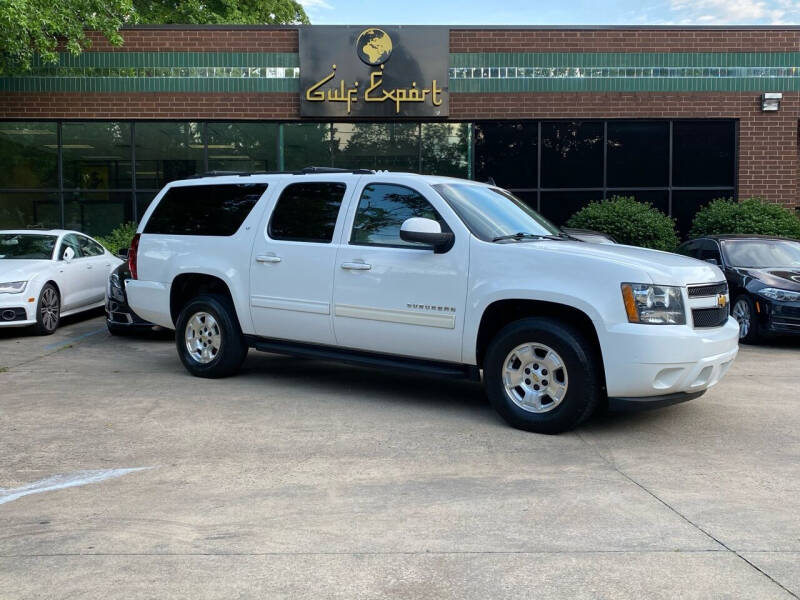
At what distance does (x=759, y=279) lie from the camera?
36.2 ft

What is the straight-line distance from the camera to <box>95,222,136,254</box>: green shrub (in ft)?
58.3

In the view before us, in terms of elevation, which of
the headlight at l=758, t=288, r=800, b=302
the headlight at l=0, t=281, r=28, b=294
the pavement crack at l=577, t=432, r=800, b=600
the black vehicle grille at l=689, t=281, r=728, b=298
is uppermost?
the black vehicle grille at l=689, t=281, r=728, b=298

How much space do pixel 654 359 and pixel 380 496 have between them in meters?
2.27

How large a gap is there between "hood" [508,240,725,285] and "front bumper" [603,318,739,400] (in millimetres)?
371

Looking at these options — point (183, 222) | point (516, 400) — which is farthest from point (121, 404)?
point (516, 400)

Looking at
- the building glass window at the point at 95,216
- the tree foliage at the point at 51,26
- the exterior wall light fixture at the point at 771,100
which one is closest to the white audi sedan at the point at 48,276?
the tree foliage at the point at 51,26

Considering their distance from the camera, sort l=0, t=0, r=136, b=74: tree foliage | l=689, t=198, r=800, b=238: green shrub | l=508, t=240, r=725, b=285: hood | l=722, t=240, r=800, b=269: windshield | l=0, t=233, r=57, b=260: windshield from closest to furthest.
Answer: l=508, t=240, r=725, b=285: hood, l=722, t=240, r=800, b=269: windshield, l=0, t=233, r=57, b=260: windshield, l=0, t=0, r=136, b=74: tree foliage, l=689, t=198, r=800, b=238: green shrub

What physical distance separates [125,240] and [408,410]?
12813 millimetres

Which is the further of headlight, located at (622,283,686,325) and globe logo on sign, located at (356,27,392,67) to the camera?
globe logo on sign, located at (356,27,392,67)

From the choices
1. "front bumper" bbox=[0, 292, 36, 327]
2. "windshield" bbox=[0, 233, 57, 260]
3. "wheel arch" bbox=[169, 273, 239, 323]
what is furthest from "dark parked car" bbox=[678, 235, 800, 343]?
"windshield" bbox=[0, 233, 57, 260]

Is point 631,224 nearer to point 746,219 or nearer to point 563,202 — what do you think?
point 563,202

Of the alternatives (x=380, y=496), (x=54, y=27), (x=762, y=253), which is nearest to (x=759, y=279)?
(x=762, y=253)

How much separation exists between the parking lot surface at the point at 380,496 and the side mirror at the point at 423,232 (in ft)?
4.75

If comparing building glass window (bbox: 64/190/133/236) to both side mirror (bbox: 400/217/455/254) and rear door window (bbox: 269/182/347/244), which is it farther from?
side mirror (bbox: 400/217/455/254)
